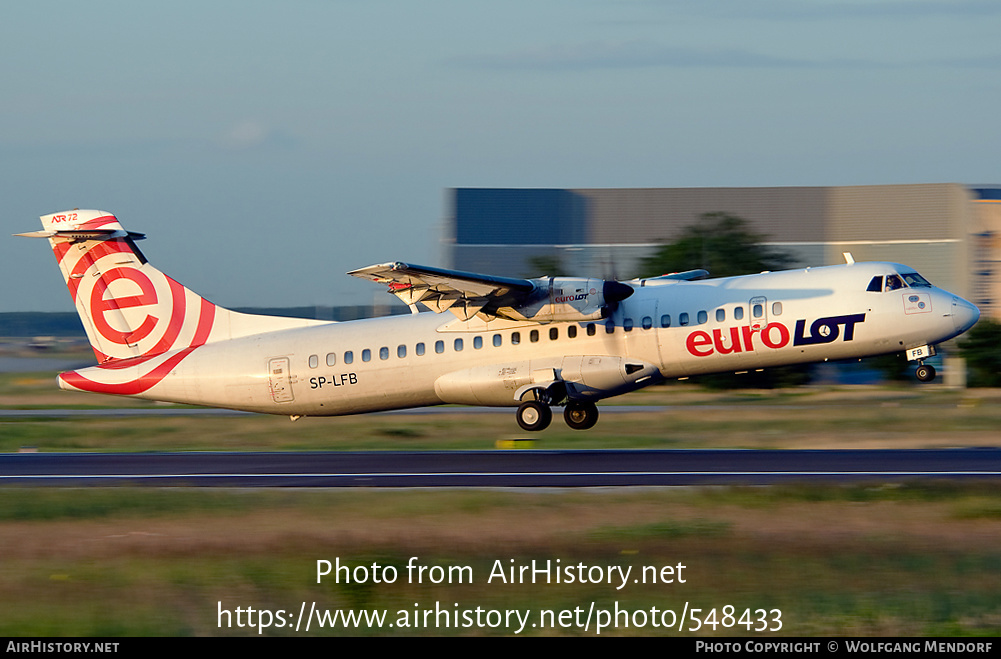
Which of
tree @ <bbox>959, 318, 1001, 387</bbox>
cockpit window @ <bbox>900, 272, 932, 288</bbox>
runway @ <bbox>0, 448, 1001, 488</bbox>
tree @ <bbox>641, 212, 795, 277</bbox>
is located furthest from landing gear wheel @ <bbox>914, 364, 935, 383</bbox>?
tree @ <bbox>641, 212, 795, 277</bbox>

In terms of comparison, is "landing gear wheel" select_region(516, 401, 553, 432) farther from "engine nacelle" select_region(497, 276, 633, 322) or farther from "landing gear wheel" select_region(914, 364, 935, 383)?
"landing gear wheel" select_region(914, 364, 935, 383)

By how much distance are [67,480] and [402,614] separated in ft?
38.7

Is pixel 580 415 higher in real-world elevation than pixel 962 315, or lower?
lower

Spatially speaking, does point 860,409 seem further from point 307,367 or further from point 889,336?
point 307,367

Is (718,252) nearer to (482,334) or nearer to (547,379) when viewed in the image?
(482,334)

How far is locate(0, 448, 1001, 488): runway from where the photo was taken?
17375 millimetres

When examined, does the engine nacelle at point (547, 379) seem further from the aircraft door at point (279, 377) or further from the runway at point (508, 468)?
the aircraft door at point (279, 377)

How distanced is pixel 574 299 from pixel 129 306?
10.7 metres

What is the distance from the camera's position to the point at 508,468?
1936 centimetres

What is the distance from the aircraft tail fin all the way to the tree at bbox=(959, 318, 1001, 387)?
32.2m

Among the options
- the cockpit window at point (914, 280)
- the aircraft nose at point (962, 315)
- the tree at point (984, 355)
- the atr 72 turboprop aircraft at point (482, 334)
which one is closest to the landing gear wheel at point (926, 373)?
the atr 72 turboprop aircraft at point (482, 334)

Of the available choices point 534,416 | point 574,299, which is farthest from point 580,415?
point 574,299

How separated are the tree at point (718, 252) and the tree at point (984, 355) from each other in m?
10.8

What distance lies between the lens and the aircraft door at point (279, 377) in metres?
23.5
